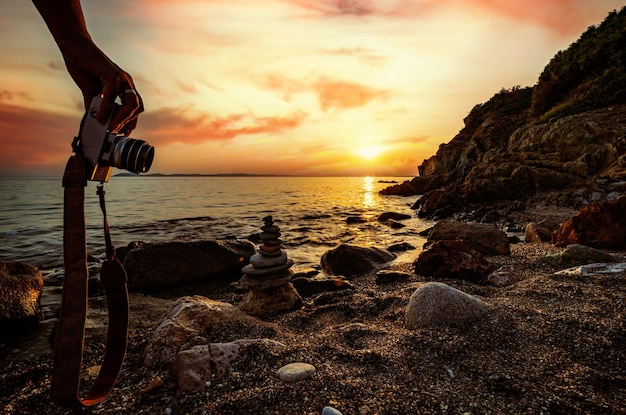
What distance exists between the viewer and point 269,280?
573 cm

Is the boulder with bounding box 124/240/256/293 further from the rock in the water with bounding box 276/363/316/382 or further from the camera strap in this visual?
the camera strap

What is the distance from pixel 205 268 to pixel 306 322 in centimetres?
486

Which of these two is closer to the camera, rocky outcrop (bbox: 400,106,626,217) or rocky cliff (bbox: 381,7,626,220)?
rocky outcrop (bbox: 400,106,626,217)

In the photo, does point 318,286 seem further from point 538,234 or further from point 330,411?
point 538,234

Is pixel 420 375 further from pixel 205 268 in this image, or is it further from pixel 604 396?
pixel 205 268

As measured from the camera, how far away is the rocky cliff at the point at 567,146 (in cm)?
1703

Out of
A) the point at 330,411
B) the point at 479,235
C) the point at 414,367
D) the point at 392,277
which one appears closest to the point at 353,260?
the point at 392,277

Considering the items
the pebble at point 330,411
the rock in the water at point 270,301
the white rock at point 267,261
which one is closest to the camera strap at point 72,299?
the pebble at point 330,411

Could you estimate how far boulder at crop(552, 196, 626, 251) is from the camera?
281 inches

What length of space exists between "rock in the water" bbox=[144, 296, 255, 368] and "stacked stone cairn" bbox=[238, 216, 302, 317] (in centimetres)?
100

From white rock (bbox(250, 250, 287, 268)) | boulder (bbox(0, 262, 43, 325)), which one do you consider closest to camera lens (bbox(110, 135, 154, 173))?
white rock (bbox(250, 250, 287, 268))

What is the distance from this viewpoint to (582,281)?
16.2 feet

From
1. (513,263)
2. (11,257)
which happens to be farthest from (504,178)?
(11,257)

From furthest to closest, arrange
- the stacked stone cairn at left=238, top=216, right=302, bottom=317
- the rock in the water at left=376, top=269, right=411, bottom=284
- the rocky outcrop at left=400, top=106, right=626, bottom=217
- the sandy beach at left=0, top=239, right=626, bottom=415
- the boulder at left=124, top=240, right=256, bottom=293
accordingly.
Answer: the rocky outcrop at left=400, top=106, right=626, bottom=217
the boulder at left=124, top=240, right=256, bottom=293
the rock in the water at left=376, top=269, right=411, bottom=284
the stacked stone cairn at left=238, top=216, right=302, bottom=317
the sandy beach at left=0, top=239, right=626, bottom=415
